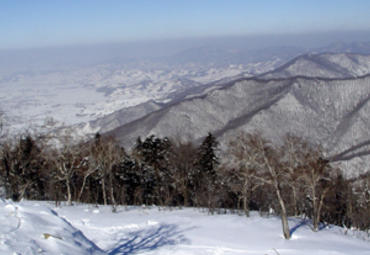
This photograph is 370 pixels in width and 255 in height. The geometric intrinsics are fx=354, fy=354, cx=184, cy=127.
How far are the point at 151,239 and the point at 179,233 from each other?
144 centimetres

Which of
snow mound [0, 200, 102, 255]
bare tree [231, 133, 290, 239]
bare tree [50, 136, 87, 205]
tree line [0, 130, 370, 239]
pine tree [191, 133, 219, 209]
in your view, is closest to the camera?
snow mound [0, 200, 102, 255]

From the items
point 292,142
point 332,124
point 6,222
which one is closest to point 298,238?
point 292,142

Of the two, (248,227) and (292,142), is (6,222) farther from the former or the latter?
(292,142)

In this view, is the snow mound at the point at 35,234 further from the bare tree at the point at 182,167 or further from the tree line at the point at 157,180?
the bare tree at the point at 182,167

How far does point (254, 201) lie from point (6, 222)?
2779cm

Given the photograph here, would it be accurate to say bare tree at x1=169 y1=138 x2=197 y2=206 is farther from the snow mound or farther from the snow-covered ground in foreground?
the snow mound

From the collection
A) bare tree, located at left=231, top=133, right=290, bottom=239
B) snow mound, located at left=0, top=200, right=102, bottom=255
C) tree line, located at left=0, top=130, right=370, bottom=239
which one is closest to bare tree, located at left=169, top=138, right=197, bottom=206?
tree line, located at left=0, top=130, right=370, bottom=239

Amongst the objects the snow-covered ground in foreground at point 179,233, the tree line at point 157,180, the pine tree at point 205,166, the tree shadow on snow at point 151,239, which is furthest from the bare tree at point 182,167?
the tree shadow on snow at point 151,239

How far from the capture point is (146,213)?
790 inches

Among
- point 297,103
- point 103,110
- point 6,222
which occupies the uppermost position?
point 6,222

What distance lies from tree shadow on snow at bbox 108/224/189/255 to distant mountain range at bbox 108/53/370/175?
2422 inches

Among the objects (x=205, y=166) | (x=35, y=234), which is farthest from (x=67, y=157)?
(x=35, y=234)

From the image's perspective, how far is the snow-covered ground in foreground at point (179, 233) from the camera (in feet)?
25.2

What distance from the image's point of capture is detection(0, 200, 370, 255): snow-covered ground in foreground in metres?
7.69
